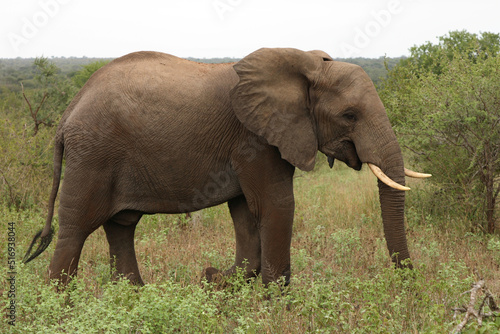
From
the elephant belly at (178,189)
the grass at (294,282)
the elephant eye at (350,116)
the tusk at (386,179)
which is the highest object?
the elephant eye at (350,116)

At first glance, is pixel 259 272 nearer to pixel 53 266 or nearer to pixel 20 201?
pixel 53 266

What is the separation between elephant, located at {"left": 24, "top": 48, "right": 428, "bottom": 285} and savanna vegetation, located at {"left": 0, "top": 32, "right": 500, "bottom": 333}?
53cm

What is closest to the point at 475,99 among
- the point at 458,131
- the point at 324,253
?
the point at 458,131

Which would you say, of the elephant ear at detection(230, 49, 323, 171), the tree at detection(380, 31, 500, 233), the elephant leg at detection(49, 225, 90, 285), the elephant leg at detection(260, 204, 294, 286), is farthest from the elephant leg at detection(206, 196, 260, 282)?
the tree at detection(380, 31, 500, 233)

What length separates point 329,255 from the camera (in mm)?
6723

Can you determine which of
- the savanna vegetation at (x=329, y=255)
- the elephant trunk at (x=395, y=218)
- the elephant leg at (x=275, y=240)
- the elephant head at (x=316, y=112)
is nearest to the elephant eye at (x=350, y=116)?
the elephant head at (x=316, y=112)

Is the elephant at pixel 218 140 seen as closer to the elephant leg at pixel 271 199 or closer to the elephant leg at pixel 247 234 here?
the elephant leg at pixel 271 199

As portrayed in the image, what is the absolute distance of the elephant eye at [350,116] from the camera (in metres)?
4.86

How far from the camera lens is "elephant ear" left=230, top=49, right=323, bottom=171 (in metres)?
4.90

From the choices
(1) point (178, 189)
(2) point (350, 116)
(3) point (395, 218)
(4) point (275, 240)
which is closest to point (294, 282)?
(4) point (275, 240)

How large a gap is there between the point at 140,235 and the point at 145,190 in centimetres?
275

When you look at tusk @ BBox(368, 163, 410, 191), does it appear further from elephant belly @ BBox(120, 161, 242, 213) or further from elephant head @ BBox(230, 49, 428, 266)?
elephant belly @ BBox(120, 161, 242, 213)

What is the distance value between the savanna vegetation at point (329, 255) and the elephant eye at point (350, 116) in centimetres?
141

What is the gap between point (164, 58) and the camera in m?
5.55
